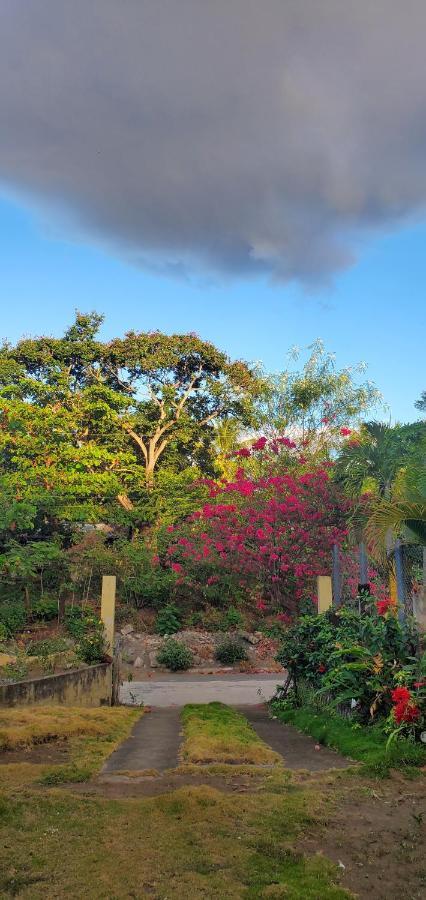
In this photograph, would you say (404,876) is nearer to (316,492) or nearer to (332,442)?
(316,492)

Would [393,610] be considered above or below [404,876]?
above

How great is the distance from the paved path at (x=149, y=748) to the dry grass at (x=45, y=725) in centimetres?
48

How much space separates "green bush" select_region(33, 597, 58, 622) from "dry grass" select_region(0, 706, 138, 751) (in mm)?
11250

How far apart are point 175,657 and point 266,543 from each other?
4037 mm

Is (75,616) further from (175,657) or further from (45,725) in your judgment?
(45,725)

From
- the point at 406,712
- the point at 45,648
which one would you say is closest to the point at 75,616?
the point at 45,648

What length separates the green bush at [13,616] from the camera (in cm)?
1888

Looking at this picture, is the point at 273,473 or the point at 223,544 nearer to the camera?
the point at 223,544

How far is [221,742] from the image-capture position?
7.74 m

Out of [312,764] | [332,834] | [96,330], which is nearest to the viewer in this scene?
[332,834]

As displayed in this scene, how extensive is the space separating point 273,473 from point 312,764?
15.8 meters

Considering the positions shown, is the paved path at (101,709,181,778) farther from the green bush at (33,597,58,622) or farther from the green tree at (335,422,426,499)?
the green bush at (33,597,58,622)

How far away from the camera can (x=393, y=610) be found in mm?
9203

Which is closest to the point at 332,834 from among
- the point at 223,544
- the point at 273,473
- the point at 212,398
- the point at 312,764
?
the point at 312,764
